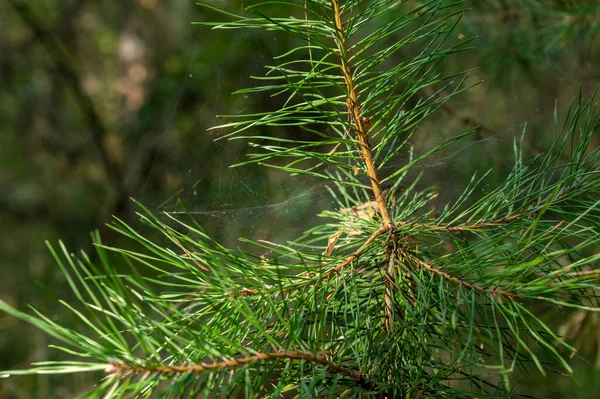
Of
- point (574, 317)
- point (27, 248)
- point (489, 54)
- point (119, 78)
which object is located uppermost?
point (489, 54)

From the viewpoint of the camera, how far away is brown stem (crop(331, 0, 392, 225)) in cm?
48

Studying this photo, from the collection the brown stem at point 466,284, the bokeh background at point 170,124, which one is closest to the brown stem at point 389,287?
the brown stem at point 466,284

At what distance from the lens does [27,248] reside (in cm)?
356

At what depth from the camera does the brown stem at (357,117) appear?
0.48 metres

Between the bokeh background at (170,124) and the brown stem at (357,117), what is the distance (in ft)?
0.38

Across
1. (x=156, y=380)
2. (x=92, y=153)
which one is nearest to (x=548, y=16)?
(x=156, y=380)

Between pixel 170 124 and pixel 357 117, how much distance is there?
554 millimetres

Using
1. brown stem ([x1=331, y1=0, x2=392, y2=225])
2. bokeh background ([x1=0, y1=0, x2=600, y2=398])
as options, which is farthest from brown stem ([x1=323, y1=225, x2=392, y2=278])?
bokeh background ([x1=0, y1=0, x2=600, y2=398])

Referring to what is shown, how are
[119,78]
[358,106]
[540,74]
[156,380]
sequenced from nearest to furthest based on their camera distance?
[156,380] → [358,106] → [540,74] → [119,78]

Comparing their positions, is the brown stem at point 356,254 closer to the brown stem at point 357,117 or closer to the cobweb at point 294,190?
the brown stem at point 357,117

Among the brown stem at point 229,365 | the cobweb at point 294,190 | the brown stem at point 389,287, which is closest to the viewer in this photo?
the brown stem at point 229,365

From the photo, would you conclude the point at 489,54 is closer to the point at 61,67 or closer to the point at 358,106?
the point at 358,106

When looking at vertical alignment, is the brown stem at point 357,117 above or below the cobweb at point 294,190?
above

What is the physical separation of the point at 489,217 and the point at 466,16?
2.66 ft
